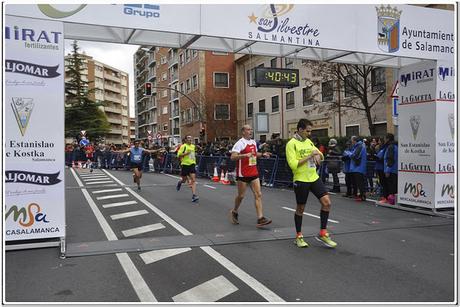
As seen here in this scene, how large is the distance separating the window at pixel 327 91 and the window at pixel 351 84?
112cm

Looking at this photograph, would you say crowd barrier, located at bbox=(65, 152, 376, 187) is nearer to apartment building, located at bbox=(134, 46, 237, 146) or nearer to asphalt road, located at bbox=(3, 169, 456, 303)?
asphalt road, located at bbox=(3, 169, 456, 303)

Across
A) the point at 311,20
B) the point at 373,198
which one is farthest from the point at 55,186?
the point at 373,198

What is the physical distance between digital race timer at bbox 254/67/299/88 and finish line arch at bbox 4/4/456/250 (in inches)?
39.0

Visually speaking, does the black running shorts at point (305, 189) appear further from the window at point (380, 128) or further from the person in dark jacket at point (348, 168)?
the window at point (380, 128)

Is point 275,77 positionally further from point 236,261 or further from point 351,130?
point 351,130

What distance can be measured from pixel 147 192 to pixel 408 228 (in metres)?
8.60

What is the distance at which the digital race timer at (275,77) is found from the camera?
11.5 metres

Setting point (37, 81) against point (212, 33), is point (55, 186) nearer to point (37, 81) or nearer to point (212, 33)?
point (37, 81)

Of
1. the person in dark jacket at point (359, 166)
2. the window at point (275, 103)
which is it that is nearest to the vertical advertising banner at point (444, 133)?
the person in dark jacket at point (359, 166)

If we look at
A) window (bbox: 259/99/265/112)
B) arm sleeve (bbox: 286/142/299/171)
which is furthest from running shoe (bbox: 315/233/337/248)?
window (bbox: 259/99/265/112)

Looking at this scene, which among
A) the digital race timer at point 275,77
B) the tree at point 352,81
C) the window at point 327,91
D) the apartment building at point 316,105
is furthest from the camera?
the window at point 327,91

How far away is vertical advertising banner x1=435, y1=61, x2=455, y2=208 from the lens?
31.9 feet

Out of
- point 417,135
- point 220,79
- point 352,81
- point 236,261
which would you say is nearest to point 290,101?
point 352,81

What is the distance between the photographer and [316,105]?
34000mm
